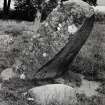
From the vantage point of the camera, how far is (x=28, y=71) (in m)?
6.76

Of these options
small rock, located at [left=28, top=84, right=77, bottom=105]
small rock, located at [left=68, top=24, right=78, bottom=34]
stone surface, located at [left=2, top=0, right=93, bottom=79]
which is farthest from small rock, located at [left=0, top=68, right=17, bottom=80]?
small rock, located at [left=68, top=24, right=78, bottom=34]

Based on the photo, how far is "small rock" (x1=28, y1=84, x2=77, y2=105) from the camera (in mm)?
5688

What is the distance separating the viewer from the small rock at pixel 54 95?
5.69m

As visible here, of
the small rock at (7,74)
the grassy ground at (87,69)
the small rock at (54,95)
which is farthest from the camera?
the small rock at (7,74)

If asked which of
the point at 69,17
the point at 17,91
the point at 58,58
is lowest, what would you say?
the point at 17,91

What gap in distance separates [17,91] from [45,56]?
1031 millimetres

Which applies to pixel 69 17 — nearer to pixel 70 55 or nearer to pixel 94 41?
pixel 70 55

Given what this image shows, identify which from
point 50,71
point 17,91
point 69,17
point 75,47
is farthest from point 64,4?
point 17,91

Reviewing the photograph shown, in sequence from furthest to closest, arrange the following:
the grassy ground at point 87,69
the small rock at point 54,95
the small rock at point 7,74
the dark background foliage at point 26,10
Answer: the dark background foliage at point 26,10 < the small rock at point 7,74 < the grassy ground at point 87,69 < the small rock at point 54,95

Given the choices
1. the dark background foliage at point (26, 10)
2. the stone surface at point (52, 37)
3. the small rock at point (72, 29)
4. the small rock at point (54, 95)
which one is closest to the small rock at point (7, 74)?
the stone surface at point (52, 37)

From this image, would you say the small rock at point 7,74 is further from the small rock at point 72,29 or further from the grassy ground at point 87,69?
the small rock at point 72,29

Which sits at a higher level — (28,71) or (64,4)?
(64,4)

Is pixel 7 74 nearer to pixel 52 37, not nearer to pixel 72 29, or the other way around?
pixel 52 37

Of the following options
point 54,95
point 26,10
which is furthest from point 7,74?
point 26,10
